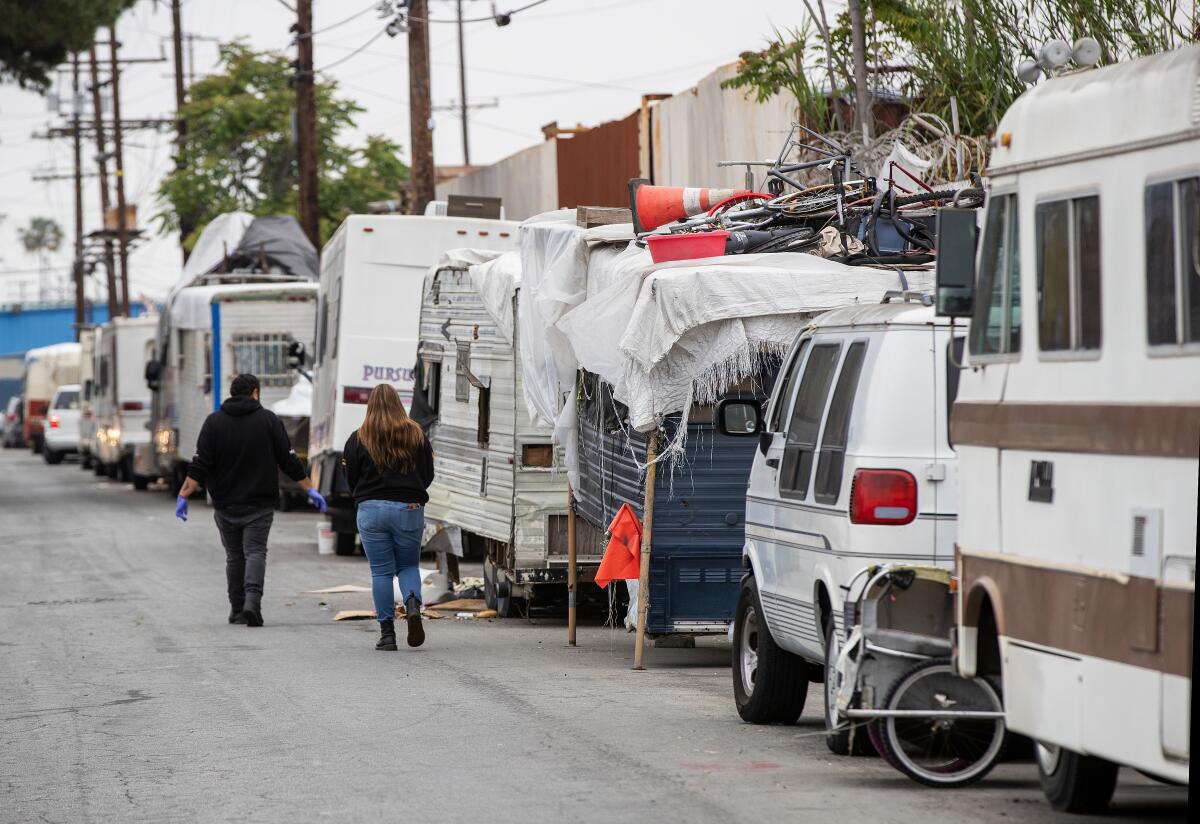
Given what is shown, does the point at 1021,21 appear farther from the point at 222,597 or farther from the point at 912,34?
the point at 222,597

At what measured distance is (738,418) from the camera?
980 cm

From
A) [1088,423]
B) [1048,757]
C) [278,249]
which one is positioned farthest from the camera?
[278,249]

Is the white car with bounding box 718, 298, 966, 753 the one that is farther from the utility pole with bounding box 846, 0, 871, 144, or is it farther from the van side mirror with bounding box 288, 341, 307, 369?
the van side mirror with bounding box 288, 341, 307, 369

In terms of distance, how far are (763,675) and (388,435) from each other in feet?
14.3

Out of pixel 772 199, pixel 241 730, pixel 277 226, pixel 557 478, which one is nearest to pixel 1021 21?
pixel 772 199

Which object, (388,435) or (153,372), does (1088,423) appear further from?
(153,372)

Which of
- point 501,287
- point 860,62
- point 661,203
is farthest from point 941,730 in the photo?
point 860,62

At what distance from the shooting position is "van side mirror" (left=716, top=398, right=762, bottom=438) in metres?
9.77

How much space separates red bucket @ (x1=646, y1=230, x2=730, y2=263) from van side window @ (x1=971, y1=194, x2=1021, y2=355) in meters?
4.44

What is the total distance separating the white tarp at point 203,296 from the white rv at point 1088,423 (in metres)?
20.8

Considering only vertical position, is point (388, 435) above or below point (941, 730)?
above

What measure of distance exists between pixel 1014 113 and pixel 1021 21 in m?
10.2

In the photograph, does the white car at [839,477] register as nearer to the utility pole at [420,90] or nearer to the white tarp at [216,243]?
the utility pole at [420,90]

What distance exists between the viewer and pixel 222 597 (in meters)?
17.1
